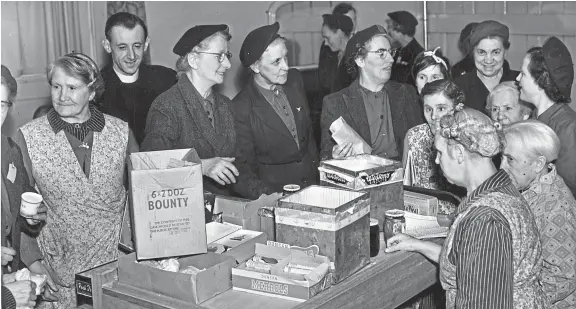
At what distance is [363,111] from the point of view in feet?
13.4

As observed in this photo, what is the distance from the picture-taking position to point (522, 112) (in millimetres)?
4035

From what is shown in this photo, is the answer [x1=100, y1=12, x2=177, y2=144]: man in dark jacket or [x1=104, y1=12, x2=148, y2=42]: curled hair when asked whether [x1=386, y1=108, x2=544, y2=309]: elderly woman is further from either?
[x1=104, y1=12, x2=148, y2=42]: curled hair

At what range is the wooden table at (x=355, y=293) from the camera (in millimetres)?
2230

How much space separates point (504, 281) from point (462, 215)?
244 mm

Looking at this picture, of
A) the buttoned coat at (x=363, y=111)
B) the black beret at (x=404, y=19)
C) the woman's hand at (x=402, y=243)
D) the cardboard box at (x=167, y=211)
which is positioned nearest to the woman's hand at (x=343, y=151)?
the buttoned coat at (x=363, y=111)

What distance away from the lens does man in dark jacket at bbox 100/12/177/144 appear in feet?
13.3

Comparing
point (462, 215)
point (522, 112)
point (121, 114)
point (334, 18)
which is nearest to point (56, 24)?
point (121, 114)

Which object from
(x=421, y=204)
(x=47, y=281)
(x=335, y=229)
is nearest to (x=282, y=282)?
(x=335, y=229)

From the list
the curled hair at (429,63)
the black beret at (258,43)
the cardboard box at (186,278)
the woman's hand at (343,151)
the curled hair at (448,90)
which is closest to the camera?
the cardboard box at (186,278)

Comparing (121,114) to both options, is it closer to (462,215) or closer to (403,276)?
(403,276)

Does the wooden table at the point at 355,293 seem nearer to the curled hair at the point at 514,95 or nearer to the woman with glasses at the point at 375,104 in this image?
the woman with glasses at the point at 375,104

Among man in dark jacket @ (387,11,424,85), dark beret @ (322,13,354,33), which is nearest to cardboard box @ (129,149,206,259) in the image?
man in dark jacket @ (387,11,424,85)

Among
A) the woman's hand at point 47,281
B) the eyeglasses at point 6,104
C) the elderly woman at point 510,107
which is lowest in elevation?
the woman's hand at point 47,281

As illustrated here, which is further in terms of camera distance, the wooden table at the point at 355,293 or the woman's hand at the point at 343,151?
the woman's hand at the point at 343,151
